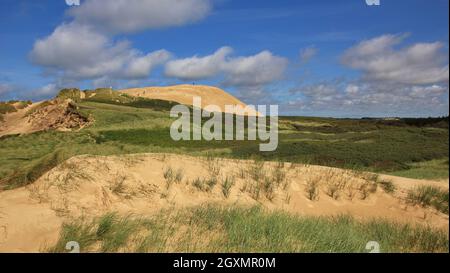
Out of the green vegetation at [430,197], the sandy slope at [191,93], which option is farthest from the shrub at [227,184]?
the sandy slope at [191,93]

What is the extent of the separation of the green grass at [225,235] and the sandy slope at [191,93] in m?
88.5

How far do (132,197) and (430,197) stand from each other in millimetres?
9284

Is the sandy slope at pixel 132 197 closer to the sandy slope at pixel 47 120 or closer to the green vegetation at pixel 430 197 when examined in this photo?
the green vegetation at pixel 430 197

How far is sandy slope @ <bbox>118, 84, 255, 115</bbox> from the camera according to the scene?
329ft

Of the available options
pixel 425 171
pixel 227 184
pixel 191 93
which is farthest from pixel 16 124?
pixel 191 93

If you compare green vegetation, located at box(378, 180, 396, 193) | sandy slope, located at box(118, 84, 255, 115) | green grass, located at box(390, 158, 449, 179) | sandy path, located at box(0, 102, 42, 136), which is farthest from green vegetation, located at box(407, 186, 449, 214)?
sandy slope, located at box(118, 84, 255, 115)

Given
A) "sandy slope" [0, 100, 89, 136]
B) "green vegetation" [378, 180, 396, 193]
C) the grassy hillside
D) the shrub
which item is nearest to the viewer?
the shrub

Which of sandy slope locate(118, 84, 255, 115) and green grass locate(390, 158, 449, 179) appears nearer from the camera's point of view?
green grass locate(390, 158, 449, 179)

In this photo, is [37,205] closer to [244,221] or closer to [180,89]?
[244,221]

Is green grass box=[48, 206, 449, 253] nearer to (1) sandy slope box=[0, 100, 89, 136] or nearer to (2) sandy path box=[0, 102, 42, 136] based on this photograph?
(1) sandy slope box=[0, 100, 89, 136]

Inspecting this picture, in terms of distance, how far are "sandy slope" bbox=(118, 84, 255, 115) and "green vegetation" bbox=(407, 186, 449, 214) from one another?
275 ft

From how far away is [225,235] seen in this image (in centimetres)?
717

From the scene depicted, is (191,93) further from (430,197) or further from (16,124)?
(430,197)
